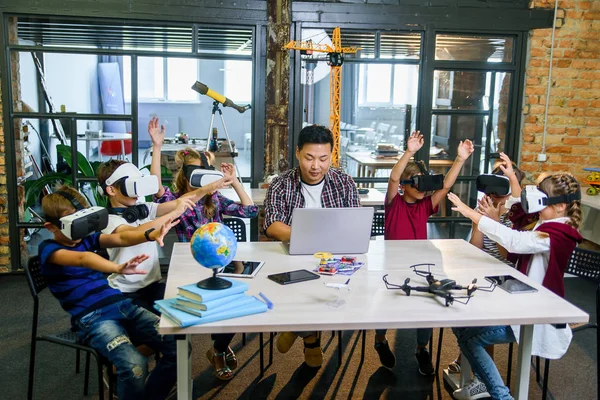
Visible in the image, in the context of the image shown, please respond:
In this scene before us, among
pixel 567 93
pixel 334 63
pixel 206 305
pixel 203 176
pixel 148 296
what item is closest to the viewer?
pixel 206 305

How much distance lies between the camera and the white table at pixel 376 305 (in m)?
2.27

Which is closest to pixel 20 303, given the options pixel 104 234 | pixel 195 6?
pixel 104 234

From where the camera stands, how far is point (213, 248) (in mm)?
2316

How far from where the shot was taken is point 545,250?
9.45 ft

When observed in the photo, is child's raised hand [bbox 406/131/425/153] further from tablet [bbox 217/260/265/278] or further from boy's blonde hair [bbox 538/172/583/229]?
tablet [bbox 217/260/265/278]

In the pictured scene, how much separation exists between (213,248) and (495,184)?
163 cm

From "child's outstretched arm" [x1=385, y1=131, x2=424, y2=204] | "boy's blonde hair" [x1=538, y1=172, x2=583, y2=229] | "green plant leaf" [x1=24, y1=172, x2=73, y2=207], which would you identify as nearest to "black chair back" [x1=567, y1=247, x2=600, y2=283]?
"boy's blonde hair" [x1=538, y1=172, x2=583, y2=229]

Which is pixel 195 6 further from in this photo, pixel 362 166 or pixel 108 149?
pixel 362 166

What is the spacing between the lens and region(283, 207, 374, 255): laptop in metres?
2.89

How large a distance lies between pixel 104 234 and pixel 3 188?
259cm

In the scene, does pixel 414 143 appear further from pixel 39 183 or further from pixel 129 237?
pixel 39 183

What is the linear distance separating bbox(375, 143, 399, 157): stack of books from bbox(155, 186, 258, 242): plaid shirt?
197cm

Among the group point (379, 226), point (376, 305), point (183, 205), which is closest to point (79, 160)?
point (183, 205)

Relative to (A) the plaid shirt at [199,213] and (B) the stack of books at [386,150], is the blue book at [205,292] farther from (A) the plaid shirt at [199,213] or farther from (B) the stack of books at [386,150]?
(B) the stack of books at [386,150]
